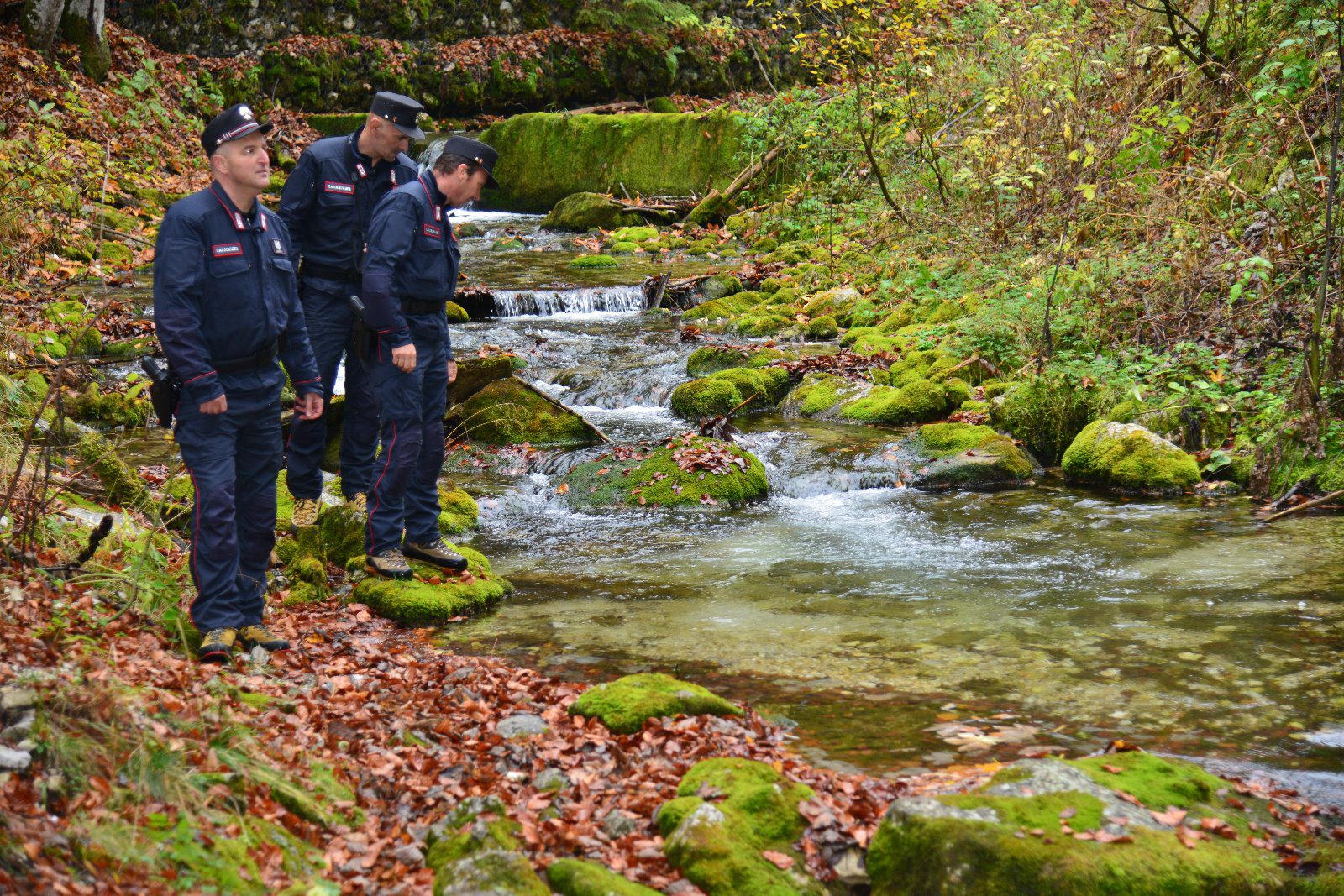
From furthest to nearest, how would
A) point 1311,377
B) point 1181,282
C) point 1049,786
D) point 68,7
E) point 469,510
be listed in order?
point 68,7, point 1181,282, point 469,510, point 1311,377, point 1049,786

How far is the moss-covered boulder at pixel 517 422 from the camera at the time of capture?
1080 cm

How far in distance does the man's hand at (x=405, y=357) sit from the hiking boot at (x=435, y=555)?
51.6 inches

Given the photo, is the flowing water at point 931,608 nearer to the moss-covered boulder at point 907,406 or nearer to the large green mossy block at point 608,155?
the moss-covered boulder at point 907,406

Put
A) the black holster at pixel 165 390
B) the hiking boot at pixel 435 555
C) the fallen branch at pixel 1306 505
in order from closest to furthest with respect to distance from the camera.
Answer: the black holster at pixel 165 390
the hiking boot at pixel 435 555
the fallen branch at pixel 1306 505

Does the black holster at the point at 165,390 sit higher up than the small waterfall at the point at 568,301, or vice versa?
the black holster at the point at 165,390

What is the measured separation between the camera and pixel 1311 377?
7949mm

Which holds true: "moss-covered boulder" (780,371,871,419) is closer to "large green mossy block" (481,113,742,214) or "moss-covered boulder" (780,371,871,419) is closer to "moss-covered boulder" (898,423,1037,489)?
"moss-covered boulder" (898,423,1037,489)

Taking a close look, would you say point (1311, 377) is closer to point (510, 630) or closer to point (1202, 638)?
point (1202, 638)

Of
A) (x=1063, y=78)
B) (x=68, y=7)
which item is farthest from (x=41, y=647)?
(x=68, y=7)

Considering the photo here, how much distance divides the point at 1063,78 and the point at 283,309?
33.2ft

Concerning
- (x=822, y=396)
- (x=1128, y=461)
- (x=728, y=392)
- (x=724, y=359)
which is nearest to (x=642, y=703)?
(x=1128, y=461)

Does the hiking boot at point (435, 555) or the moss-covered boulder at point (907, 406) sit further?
the moss-covered boulder at point (907, 406)

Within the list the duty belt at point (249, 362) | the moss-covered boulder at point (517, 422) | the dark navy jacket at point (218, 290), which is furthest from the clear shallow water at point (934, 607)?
the dark navy jacket at point (218, 290)

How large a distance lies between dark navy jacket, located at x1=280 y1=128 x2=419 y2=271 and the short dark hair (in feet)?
1.38
